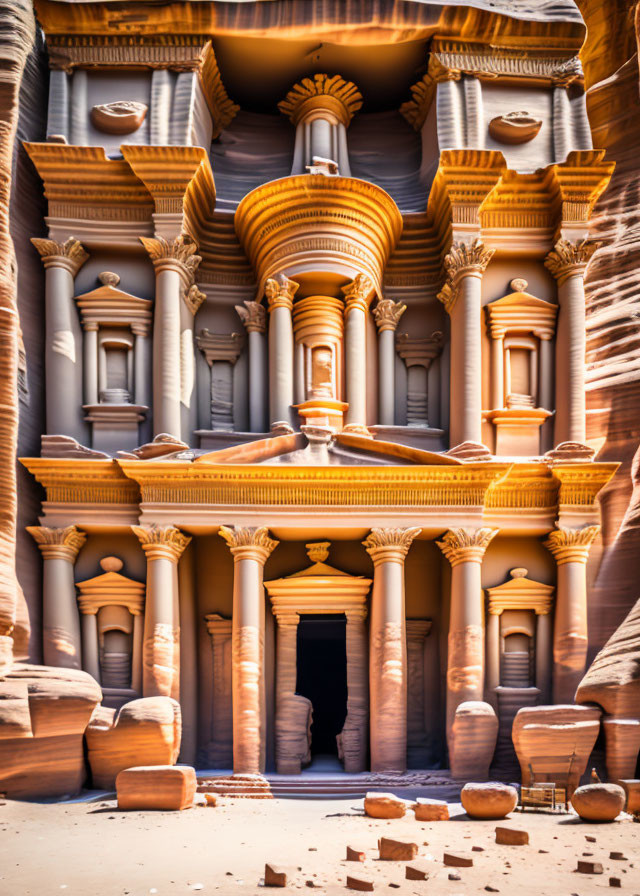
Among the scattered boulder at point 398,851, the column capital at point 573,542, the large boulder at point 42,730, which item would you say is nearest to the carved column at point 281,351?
the column capital at point 573,542

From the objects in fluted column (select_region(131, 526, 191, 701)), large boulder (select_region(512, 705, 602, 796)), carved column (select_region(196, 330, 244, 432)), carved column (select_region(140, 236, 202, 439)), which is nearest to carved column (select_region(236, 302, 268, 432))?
carved column (select_region(196, 330, 244, 432))

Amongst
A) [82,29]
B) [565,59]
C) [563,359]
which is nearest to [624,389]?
[563,359]

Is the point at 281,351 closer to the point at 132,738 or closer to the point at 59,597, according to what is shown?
the point at 59,597

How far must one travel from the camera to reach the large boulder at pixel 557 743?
1440cm

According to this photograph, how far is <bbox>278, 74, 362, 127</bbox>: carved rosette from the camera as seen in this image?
807 inches

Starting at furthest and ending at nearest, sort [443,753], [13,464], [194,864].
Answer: [443,753], [13,464], [194,864]

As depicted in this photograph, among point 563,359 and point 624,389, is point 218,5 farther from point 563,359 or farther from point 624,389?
point 624,389

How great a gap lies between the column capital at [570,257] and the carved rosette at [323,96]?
6237mm

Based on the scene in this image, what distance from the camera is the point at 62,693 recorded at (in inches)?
566

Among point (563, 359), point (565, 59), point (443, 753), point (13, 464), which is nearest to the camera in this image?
point (13, 464)

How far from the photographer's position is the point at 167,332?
59.1ft

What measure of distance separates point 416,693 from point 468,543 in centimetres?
359

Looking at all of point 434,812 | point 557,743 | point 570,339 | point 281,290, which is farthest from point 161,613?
point 570,339

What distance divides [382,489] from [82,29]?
1193cm
